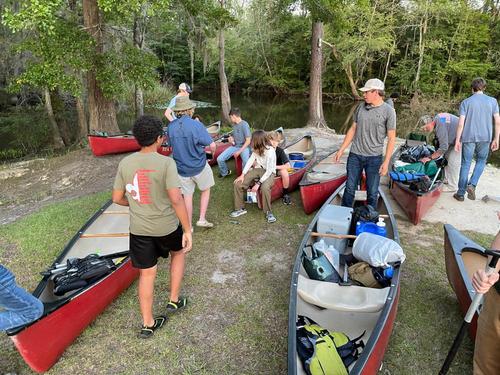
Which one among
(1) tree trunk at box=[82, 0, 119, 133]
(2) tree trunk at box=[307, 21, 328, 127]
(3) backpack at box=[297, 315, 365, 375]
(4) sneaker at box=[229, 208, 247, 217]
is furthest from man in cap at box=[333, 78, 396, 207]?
(2) tree trunk at box=[307, 21, 328, 127]

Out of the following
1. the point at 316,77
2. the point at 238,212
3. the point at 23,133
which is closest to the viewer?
the point at 238,212

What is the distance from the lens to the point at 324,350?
103 inches

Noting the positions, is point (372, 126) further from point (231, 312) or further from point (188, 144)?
point (231, 312)

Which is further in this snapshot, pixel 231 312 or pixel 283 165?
pixel 283 165

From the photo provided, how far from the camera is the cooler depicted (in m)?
4.28

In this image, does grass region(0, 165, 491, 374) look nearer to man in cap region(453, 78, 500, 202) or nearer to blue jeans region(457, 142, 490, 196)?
blue jeans region(457, 142, 490, 196)

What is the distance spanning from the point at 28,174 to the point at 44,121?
33.7ft

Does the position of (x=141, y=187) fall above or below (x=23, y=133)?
above

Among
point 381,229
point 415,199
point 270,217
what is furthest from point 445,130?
point 270,217

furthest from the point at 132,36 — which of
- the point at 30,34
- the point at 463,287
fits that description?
the point at 463,287

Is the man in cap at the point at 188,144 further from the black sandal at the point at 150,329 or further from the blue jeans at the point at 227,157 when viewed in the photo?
the blue jeans at the point at 227,157

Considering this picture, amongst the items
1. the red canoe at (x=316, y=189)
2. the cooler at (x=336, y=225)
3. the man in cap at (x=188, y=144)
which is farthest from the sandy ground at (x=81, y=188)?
the man in cap at (x=188, y=144)

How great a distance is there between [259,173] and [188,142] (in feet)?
5.09

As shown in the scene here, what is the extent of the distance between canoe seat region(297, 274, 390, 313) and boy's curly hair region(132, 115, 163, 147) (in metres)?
1.89
